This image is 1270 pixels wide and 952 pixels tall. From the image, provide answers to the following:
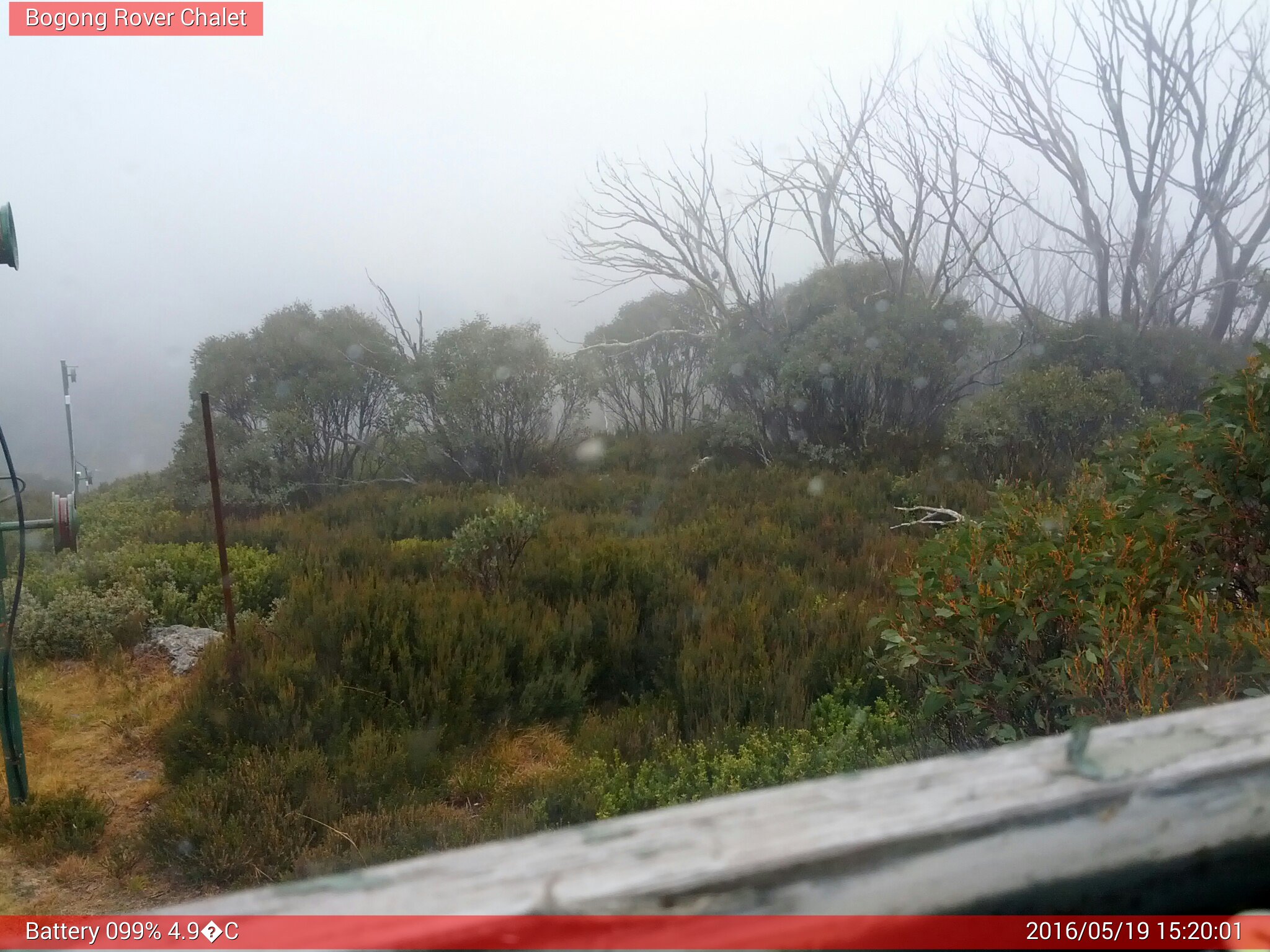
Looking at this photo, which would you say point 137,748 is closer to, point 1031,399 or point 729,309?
point 1031,399

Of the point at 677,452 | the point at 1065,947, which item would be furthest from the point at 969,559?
the point at 677,452

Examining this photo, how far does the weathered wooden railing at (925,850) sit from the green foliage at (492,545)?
523 cm

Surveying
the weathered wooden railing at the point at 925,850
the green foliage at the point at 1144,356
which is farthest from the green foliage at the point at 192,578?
the green foliage at the point at 1144,356

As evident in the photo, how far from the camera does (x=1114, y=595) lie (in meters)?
2.76

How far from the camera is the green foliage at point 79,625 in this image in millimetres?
5301

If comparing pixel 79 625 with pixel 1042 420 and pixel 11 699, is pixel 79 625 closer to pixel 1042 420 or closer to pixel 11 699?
pixel 11 699

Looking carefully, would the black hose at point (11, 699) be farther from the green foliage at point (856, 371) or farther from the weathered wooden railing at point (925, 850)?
the green foliage at point (856, 371)

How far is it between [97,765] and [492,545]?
107 inches

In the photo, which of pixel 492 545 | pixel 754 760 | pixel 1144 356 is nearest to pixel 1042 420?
pixel 1144 356

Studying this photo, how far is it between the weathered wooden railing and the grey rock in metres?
4.97

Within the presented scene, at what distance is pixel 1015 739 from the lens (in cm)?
254

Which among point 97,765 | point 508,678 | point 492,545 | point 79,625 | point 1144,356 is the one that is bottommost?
point 97,765

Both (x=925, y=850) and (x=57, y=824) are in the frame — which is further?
(x=57, y=824)

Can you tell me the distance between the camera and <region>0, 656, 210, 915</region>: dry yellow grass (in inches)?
111
